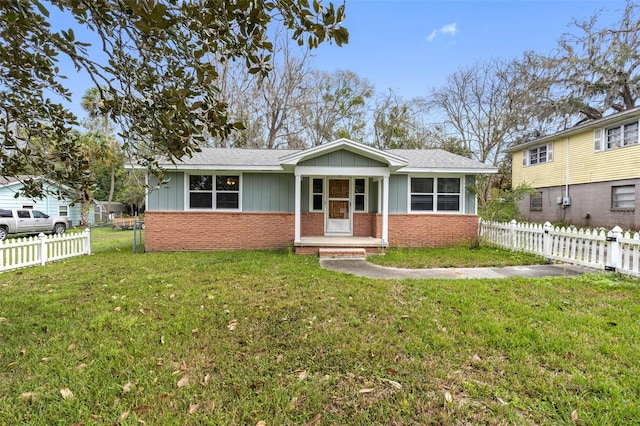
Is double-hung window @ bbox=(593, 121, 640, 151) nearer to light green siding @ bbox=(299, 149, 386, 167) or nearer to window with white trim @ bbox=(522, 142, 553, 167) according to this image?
window with white trim @ bbox=(522, 142, 553, 167)

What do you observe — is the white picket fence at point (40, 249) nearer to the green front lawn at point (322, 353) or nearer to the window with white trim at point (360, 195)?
the green front lawn at point (322, 353)

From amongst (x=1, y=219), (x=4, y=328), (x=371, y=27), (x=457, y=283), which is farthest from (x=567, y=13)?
(x=1, y=219)

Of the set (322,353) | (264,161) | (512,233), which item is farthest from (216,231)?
(512,233)

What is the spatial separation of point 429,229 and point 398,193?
1653mm

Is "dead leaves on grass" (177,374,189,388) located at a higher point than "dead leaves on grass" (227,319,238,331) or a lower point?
lower

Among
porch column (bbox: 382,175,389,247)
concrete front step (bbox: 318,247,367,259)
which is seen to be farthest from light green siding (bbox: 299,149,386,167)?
concrete front step (bbox: 318,247,367,259)

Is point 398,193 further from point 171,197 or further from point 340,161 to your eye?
point 171,197

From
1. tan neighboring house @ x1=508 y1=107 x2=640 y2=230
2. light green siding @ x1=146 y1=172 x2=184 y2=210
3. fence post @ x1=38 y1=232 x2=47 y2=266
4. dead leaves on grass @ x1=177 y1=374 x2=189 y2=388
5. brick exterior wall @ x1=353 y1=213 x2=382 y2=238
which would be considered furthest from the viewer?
tan neighboring house @ x1=508 y1=107 x2=640 y2=230

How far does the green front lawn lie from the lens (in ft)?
7.94

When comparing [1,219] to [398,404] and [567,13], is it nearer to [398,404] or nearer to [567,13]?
[398,404]

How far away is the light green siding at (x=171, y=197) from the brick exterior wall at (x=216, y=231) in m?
0.22

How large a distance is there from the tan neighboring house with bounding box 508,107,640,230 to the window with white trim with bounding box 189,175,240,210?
12.1m

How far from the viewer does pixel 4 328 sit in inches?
150

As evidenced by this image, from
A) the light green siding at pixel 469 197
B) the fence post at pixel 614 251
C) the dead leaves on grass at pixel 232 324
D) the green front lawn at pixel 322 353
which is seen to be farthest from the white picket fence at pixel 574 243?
the dead leaves on grass at pixel 232 324
